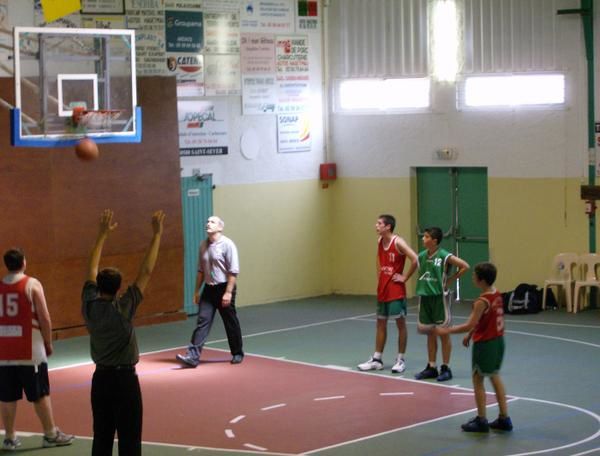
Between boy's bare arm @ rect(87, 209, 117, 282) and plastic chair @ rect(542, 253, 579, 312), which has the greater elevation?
boy's bare arm @ rect(87, 209, 117, 282)

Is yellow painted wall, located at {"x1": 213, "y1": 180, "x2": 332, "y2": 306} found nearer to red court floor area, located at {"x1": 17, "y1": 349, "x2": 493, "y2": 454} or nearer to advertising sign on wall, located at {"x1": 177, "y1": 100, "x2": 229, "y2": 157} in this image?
advertising sign on wall, located at {"x1": 177, "y1": 100, "x2": 229, "y2": 157}

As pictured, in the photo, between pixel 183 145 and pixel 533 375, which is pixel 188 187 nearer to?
pixel 183 145

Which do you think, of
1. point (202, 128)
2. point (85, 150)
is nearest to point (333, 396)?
point (85, 150)

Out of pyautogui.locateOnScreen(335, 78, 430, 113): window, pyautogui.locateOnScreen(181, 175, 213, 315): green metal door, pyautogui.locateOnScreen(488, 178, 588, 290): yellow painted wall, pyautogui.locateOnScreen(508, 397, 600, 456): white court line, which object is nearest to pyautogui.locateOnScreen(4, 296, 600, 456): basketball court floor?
pyautogui.locateOnScreen(508, 397, 600, 456): white court line

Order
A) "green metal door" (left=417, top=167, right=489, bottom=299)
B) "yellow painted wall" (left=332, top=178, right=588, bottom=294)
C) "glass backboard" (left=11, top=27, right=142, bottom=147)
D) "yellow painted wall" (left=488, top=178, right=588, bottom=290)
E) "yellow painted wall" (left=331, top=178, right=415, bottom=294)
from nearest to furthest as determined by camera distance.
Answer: "glass backboard" (left=11, top=27, right=142, bottom=147) < "yellow painted wall" (left=488, top=178, right=588, bottom=290) < "yellow painted wall" (left=332, top=178, right=588, bottom=294) < "green metal door" (left=417, top=167, right=489, bottom=299) < "yellow painted wall" (left=331, top=178, right=415, bottom=294)

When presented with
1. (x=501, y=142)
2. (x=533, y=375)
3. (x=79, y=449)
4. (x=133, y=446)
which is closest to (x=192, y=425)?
(x=79, y=449)

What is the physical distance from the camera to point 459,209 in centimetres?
2141

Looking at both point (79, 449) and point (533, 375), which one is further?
point (533, 375)

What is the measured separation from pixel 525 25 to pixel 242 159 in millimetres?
5408

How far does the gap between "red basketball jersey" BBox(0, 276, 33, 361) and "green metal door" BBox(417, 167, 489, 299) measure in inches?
443

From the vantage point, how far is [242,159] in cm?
2119

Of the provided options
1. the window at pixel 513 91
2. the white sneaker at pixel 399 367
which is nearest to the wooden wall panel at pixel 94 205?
the window at pixel 513 91

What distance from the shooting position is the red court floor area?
11.8 metres

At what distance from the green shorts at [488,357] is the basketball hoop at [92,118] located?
5.43m
